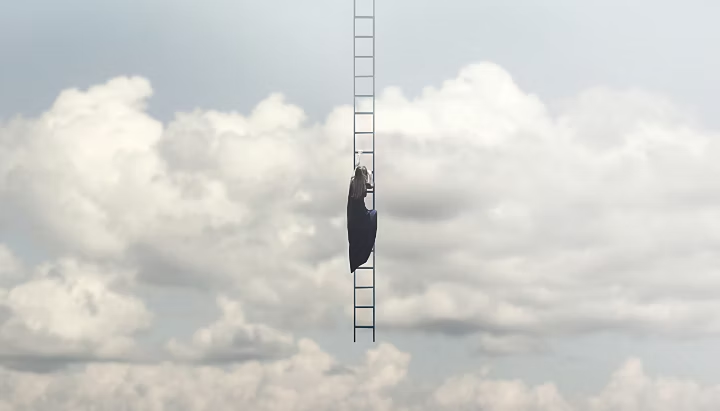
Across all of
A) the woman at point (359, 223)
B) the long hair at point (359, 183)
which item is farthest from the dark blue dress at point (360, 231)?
the long hair at point (359, 183)

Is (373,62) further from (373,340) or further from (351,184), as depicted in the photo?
→ (373,340)

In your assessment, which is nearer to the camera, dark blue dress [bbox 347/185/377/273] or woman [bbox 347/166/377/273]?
woman [bbox 347/166/377/273]

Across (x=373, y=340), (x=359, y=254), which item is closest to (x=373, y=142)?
(x=359, y=254)

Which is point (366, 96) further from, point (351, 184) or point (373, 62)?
point (351, 184)

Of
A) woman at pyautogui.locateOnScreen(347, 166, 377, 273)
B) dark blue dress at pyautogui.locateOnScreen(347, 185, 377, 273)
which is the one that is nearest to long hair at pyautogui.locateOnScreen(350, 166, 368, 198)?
woman at pyautogui.locateOnScreen(347, 166, 377, 273)

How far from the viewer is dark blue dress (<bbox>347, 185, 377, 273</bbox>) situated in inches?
620

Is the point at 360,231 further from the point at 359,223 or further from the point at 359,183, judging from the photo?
the point at 359,183

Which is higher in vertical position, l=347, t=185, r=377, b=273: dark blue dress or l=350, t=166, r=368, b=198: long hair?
l=350, t=166, r=368, b=198: long hair

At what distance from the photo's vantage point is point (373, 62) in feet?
50.3

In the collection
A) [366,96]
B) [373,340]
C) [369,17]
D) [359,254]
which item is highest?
[369,17]

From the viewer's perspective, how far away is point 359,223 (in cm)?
1581

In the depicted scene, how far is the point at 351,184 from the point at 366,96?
1.59 metres

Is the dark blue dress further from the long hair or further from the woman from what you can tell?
the long hair

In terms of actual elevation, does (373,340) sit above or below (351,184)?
below
